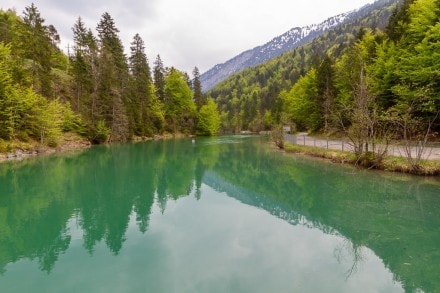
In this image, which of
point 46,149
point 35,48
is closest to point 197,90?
point 35,48

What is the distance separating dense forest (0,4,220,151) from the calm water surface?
1647cm

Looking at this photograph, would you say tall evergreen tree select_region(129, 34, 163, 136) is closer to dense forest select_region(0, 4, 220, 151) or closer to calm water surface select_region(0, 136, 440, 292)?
dense forest select_region(0, 4, 220, 151)

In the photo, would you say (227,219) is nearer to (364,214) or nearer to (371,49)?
(364,214)

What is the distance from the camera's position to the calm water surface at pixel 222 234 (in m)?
7.04

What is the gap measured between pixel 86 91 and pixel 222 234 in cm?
4743

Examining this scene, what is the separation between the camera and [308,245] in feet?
30.6

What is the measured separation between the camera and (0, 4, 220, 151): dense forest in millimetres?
32531

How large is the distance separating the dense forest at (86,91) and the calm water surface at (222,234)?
54.0 feet

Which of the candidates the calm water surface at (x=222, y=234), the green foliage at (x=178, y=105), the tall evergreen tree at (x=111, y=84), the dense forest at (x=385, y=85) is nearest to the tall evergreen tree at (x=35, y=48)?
the tall evergreen tree at (x=111, y=84)

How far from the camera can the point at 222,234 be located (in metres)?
10.3

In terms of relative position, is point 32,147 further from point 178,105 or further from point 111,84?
point 178,105

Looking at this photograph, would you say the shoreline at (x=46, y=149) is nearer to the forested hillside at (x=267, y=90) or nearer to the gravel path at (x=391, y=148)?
the gravel path at (x=391, y=148)

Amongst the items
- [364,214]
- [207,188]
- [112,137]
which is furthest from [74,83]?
[364,214]

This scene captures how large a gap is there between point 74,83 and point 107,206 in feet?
152
